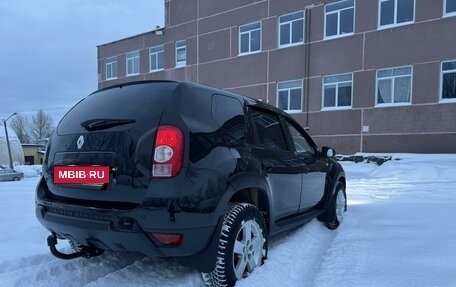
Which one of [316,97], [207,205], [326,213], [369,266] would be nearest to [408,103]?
[316,97]

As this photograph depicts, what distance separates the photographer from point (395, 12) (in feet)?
54.4

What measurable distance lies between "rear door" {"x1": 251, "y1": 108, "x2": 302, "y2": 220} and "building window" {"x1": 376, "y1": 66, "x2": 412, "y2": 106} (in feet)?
45.7

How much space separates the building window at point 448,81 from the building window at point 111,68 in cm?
2180

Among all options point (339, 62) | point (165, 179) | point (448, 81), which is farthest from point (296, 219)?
point (339, 62)

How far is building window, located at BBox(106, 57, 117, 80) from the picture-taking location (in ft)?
95.2

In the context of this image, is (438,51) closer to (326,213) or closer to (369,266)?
(326,213)

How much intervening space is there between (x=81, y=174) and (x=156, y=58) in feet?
80.8

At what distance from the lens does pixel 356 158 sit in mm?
16469

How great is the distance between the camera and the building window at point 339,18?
17812 mm

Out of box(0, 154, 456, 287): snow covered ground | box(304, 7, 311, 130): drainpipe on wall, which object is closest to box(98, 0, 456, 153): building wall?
box(304, 7, 311, 130): drainpipe on wall

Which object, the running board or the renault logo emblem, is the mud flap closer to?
the running board

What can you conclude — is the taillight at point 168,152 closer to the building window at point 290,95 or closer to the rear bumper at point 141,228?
the rear bumper at point 141,228

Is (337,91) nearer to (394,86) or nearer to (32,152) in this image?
(394,86)

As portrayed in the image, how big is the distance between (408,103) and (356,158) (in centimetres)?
309
